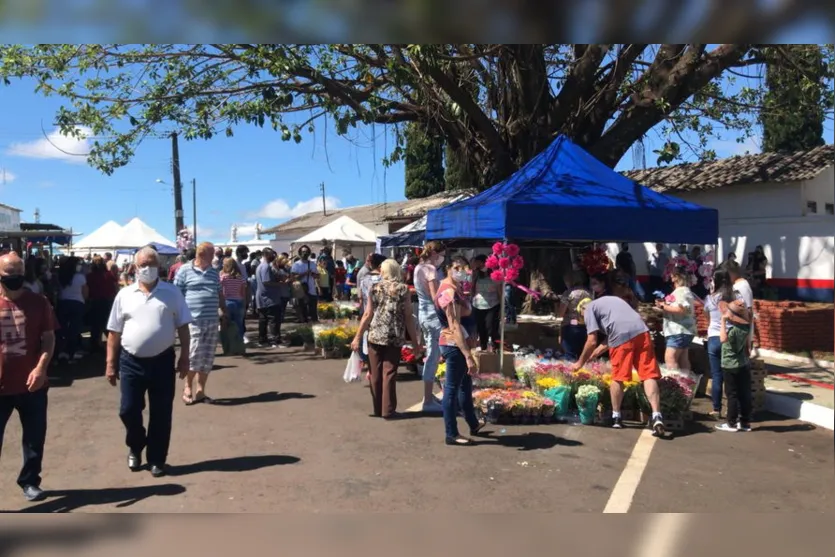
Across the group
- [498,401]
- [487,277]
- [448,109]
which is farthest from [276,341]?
[498,401]

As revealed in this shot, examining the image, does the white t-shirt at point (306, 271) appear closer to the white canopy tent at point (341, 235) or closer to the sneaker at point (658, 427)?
the white canopy tent at point (341, 235)

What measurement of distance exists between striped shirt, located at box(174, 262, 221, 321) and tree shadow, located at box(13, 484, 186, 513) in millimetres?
2826

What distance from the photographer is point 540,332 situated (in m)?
10.5

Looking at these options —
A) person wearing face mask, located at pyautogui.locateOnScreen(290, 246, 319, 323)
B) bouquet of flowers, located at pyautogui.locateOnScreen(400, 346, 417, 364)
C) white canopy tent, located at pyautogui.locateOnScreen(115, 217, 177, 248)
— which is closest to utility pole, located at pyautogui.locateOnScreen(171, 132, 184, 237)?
white canopy tent, located at pyautogui.locateOnScreen(115, 217, 177, 248)

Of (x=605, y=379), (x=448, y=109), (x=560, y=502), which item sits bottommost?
(x=560, y=502)

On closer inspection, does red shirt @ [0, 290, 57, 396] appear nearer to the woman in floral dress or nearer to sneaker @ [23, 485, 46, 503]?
sneaker @ [23, 485, 46, 503]

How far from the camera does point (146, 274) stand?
5.23 metres

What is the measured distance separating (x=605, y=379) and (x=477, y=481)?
2.68 meters

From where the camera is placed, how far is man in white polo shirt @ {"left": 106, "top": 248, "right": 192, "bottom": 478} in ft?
16.8

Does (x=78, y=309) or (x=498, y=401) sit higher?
(x=78, y=309)

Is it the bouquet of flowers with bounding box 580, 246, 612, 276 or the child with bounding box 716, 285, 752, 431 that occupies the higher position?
the bouquet of flowers with bounding box 580, 246, 612, 276

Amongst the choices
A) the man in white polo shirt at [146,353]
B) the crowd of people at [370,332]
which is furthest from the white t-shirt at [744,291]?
the man in white polo shirt at [146,353]
